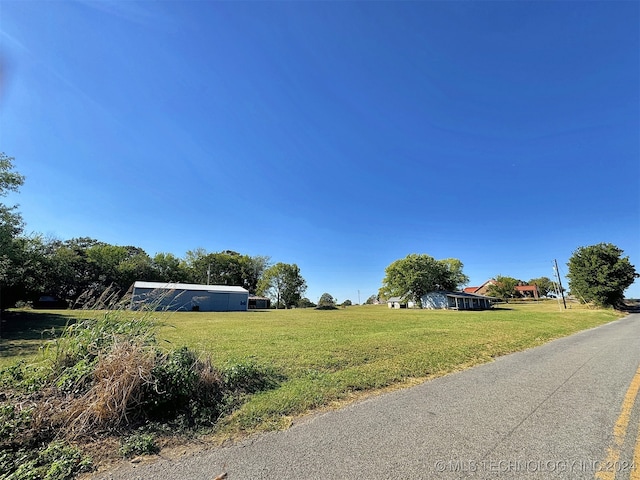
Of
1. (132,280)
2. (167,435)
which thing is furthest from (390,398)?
(132,280)

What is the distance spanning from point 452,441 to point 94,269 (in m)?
56.1

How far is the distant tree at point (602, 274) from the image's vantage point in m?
32.8

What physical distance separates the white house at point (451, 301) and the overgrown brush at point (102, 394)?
46.9m

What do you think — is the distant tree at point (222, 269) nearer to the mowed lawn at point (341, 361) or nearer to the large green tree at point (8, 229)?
the large green tree at point (8, 229)

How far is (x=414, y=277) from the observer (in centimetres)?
4791

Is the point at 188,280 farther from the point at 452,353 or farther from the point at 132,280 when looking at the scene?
the point at 452,353

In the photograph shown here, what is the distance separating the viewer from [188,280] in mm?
58844

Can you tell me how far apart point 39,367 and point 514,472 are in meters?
6.39

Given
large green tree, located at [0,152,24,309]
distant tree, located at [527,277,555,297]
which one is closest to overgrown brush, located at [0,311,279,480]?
large green tree, located at [0,152,24,309]

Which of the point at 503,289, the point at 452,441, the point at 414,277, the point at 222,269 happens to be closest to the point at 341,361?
the point at 452,441

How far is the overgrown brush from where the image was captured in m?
3.13

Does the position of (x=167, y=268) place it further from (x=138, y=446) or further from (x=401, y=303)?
(x=138, y=446)

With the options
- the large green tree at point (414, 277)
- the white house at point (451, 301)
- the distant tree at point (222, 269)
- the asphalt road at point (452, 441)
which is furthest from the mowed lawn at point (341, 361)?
the distant tree at point (222, 269)

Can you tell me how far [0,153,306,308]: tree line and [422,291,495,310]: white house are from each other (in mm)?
27014
